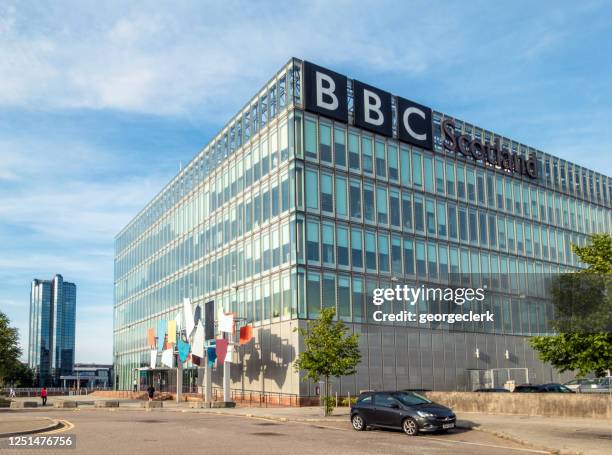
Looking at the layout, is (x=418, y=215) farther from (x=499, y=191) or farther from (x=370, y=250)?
(x=499, y=191)

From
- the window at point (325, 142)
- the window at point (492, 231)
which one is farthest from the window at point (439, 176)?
the window at point (325, 142)

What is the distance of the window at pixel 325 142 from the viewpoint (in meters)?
52.1

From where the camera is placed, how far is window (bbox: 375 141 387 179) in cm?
5578

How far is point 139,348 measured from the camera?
8562 centimetres

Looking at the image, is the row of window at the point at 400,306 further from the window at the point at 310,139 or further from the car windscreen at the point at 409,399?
the car windscreen at the point at 409,399

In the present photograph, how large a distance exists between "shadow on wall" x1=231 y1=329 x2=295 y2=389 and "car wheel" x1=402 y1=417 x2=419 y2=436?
77.6 ft

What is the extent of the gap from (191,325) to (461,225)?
25.6m

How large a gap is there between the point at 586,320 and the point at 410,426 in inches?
343

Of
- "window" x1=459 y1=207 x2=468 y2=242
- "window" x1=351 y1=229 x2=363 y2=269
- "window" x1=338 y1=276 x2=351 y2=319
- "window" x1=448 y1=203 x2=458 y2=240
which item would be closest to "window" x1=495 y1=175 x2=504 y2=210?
"window" x1=459 y1=207 x2=468 y2=242

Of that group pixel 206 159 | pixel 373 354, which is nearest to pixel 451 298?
pixel 373 354

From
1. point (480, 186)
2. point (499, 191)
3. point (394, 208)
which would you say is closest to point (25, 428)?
point (394, 208)

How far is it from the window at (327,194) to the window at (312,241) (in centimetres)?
182

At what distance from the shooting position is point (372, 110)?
55.8 metres

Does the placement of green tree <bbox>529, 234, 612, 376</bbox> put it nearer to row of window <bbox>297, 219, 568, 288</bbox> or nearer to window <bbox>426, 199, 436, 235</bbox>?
row of window <bbox>297, 219, 568, 288</bbox>
